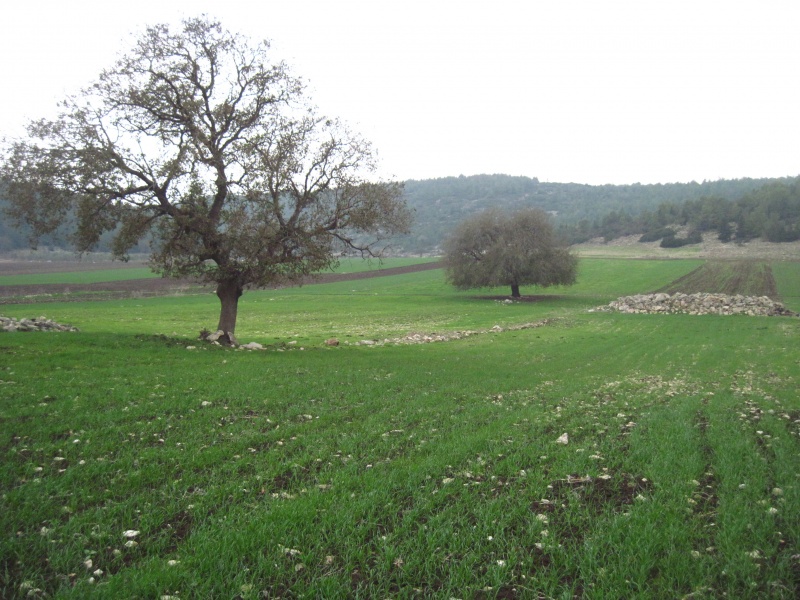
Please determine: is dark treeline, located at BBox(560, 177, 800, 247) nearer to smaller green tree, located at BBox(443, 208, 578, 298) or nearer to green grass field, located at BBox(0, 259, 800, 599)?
smaller green tree, located at BBox(443, 208, 578, 298)

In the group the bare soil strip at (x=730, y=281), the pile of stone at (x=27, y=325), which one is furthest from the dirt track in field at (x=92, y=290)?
the bare soil strip at (x=730, y=281)

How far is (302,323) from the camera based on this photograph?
1873 inches

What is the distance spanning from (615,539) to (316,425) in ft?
22.1

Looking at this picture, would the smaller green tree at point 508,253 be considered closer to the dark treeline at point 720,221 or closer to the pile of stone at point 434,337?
the pile of stone at point 434,337

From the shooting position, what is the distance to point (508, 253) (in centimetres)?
7412

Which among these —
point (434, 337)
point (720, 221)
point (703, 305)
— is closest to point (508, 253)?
point (703, 305)

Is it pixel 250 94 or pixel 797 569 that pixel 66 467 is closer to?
pixel 797 569

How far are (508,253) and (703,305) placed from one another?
2566 centimetres

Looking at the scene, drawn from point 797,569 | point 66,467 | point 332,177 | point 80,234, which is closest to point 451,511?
point 797,569

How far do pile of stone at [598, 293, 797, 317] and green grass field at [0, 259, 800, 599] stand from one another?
42.1 meters

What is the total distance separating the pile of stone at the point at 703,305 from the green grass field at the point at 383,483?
138 feet

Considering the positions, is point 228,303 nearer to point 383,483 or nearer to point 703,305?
point 383,483

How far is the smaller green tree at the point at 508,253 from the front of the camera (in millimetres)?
74562

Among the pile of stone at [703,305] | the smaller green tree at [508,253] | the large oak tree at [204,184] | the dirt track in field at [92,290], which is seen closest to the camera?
the large oak tree at [204,184]
